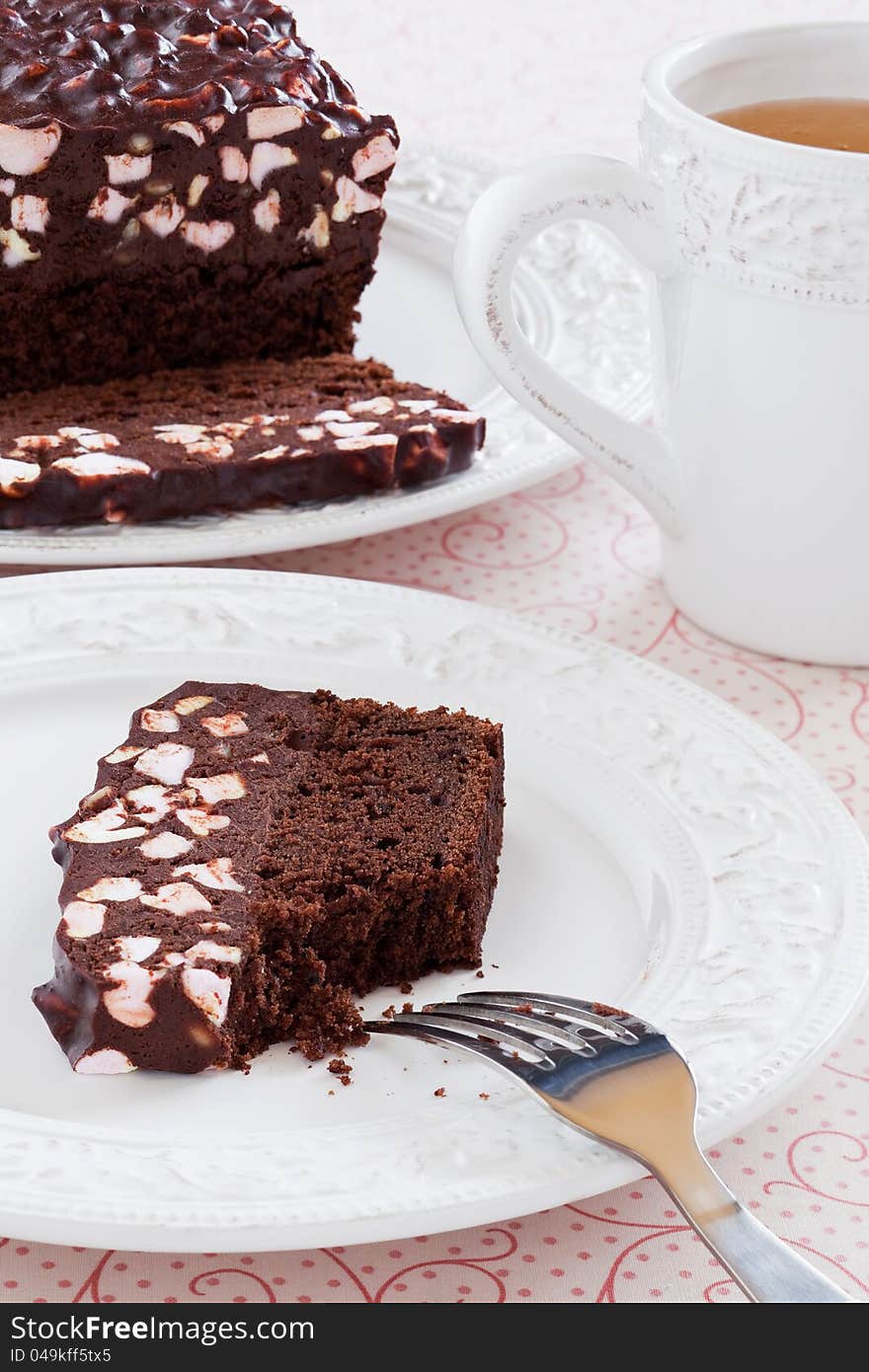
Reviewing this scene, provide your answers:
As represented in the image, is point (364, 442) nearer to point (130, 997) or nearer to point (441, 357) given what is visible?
point (441, 357)

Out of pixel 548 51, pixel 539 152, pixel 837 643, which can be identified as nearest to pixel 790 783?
pixel 837 643

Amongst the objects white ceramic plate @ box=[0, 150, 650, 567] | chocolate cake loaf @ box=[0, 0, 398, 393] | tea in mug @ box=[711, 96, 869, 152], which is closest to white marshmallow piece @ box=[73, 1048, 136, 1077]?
white ceramic plate @ box=[0, 150, 650, 567]

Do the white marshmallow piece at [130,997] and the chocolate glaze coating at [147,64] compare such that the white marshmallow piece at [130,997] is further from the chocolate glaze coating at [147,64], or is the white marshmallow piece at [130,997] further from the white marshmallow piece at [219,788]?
the chocolate glaze coating at [147,64]

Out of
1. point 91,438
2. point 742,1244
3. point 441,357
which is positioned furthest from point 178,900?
point 441,357

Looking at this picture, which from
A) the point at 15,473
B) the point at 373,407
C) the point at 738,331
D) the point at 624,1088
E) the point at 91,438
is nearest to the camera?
the point at 624,1088

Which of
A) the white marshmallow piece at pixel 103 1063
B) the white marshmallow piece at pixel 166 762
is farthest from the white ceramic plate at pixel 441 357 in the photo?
the white marshmallow piece at pixel 103 1063

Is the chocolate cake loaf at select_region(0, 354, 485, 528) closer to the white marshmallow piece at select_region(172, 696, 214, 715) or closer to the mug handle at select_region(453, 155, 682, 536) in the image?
the mug handle at select_region(453, 155, 682, 536)
